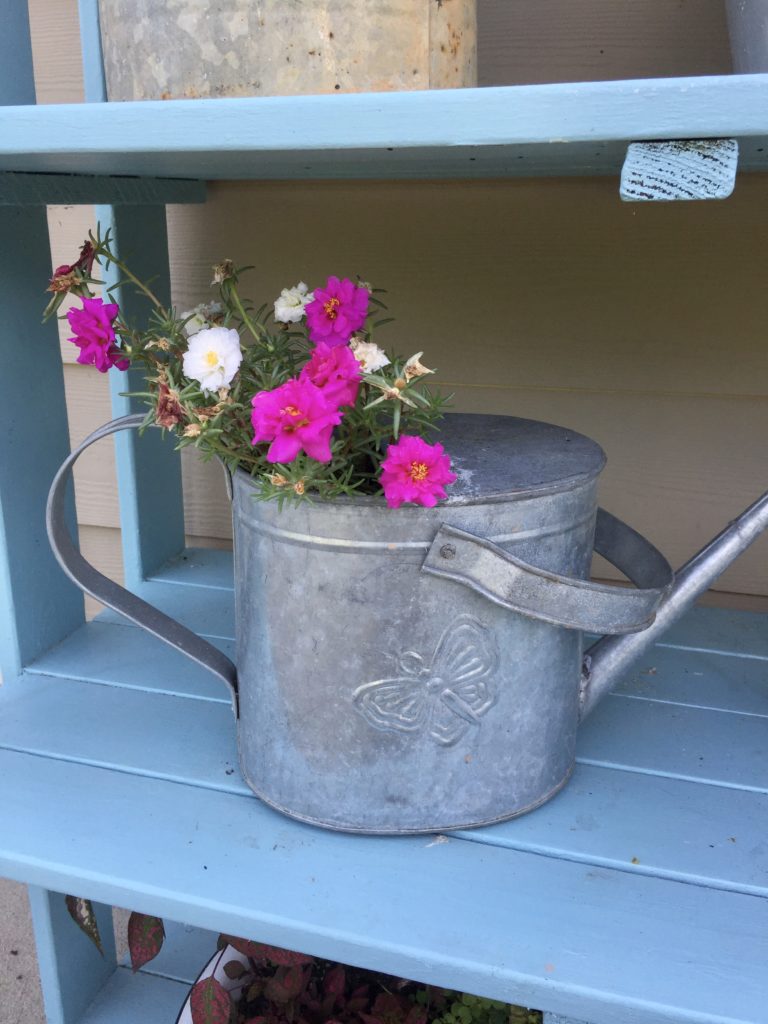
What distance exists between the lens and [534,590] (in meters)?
0.57

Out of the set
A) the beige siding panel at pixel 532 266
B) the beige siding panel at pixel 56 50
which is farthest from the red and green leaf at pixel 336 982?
the beige siding panel at pixel 56 50

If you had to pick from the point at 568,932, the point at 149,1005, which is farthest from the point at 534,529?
the point at 149,1005

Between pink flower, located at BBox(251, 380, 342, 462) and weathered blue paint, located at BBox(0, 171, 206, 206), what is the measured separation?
401 mm

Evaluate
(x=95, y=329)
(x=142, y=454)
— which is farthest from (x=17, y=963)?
(x=95, y=329)

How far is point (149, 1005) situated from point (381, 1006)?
0.28m

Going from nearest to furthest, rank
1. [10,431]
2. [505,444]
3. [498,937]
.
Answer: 1. [498,937]
2. [505,444]
3. [10,431]

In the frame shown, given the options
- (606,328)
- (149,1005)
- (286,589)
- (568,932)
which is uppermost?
(606,328)

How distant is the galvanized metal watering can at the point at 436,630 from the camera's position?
574mm

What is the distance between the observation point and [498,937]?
57 cm

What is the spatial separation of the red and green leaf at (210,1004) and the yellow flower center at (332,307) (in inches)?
24.2

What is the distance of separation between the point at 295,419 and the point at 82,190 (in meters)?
0.45

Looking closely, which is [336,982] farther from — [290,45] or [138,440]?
[290,45]

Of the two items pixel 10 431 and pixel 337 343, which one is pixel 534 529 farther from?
pixel 10 431

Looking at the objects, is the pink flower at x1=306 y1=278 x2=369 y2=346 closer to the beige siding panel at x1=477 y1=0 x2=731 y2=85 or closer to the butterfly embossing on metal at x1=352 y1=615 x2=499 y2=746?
the butterfly embossing on metal at x1=352 y1=615 x2=499 y2=746
